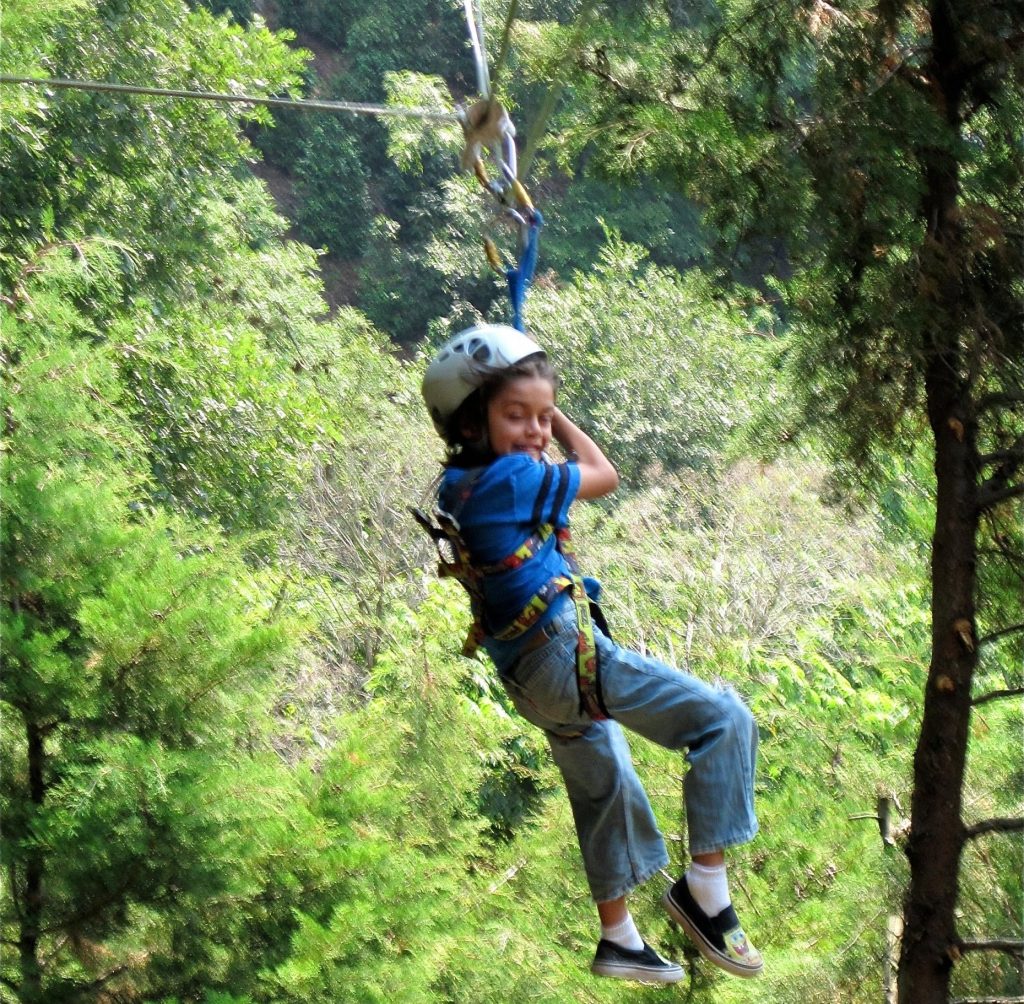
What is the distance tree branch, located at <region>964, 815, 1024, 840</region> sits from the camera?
4.01m

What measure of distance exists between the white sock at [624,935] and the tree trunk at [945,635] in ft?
5.04

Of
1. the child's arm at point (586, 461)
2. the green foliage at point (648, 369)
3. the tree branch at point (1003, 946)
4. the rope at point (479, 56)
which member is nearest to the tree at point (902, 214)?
the tree branch at point (1003, 946)

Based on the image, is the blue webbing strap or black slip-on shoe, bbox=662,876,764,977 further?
the blue webbing strap

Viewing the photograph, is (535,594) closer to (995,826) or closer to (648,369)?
(995,826)

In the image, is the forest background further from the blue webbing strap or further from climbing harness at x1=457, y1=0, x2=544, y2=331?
the blue webbing strap

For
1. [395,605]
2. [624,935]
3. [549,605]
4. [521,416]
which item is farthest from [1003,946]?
[395,605]

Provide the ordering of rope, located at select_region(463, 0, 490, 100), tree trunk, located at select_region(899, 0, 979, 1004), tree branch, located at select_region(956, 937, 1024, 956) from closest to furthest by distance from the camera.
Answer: rope, located at select_region(463, 0, 490, 100)
tree branch, located at select_region(956, 937, 1024, 956)
tree trunk, located at select_region(899, 0, 979, 1004)

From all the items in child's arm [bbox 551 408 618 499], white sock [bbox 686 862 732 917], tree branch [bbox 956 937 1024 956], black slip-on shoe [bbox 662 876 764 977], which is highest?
child's arm [bbox 551 408 618 499]

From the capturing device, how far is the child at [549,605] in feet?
9.00

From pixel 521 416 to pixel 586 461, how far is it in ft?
0.65

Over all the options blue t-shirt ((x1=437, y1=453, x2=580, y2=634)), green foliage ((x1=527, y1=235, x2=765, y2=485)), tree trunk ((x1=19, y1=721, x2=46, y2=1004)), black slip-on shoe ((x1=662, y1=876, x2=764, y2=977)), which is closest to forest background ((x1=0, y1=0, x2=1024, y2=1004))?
tree trunk ((x1=19, y1=721, x2=46, y2=1004))

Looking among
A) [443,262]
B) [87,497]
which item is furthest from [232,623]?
[443,262]

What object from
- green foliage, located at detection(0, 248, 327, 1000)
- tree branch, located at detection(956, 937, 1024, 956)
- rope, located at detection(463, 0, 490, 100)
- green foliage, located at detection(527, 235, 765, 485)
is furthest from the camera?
green foliage, located at detection(527, 235, 765, 485)

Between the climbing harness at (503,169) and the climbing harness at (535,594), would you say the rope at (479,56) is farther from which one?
the climbing harness at (535,594)
